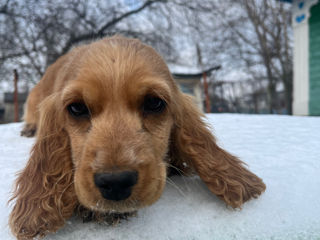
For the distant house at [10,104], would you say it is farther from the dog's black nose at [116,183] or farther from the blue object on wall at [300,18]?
the dog's black nose at [116,183]

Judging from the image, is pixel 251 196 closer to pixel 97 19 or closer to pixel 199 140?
pixel 199 140

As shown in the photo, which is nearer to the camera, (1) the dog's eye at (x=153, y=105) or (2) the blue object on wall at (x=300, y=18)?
(1) the dog's eye at (x=153, y=105)

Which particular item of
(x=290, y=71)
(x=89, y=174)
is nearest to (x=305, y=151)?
(x=89, y=174)

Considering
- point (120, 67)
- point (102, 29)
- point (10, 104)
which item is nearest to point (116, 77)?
point (120, 67)

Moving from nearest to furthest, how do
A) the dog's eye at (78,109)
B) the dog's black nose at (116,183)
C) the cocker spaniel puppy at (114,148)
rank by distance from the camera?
the dog's black nose at (116,183), the cocker spaniel puppy at (114,148), the dog's eye at (78,109)

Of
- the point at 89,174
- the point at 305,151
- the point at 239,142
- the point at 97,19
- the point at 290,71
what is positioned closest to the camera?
the point at 89,174

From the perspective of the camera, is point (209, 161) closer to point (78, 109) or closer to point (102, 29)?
point (78, 109)

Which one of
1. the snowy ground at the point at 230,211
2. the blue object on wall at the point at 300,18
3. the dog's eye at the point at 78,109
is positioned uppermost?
the blue object on wall at the point at 300,18

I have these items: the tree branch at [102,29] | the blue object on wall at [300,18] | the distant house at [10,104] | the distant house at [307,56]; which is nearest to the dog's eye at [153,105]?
the distant house at [307,56]
